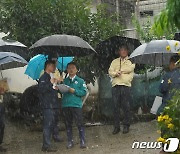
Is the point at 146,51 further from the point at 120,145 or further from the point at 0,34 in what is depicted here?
the point at 0,34

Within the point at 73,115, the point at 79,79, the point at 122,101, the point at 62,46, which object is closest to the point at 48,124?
the point at 73,115

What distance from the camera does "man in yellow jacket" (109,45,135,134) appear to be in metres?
9.88

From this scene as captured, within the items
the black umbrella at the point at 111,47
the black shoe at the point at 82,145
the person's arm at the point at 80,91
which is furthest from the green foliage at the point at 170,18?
the black umbrella at the point at 111,47

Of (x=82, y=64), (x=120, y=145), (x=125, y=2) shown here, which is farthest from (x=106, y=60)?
(x=125, y=2)

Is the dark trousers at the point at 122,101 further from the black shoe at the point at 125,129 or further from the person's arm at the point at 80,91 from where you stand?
the person's arm at the point at 80,91

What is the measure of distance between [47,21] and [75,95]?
102 inches

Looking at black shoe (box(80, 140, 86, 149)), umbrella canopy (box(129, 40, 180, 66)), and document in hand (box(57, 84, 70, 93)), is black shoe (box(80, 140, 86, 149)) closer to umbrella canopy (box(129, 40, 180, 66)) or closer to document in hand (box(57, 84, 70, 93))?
document in hand (box(57, 84, 70, 93))

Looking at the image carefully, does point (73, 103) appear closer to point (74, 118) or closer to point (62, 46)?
point (74, 118)

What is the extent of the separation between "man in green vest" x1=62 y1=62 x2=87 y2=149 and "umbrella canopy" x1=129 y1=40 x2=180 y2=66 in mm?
1248

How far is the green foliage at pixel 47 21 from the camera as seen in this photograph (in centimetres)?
1077

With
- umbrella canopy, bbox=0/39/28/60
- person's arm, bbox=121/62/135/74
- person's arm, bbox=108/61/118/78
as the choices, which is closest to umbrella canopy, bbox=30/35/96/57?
umbrella canopy, bbox=0/39/28/60

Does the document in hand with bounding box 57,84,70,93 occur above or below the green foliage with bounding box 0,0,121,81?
below

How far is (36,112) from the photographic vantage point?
1107cm

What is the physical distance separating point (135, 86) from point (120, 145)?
9.64 ft
